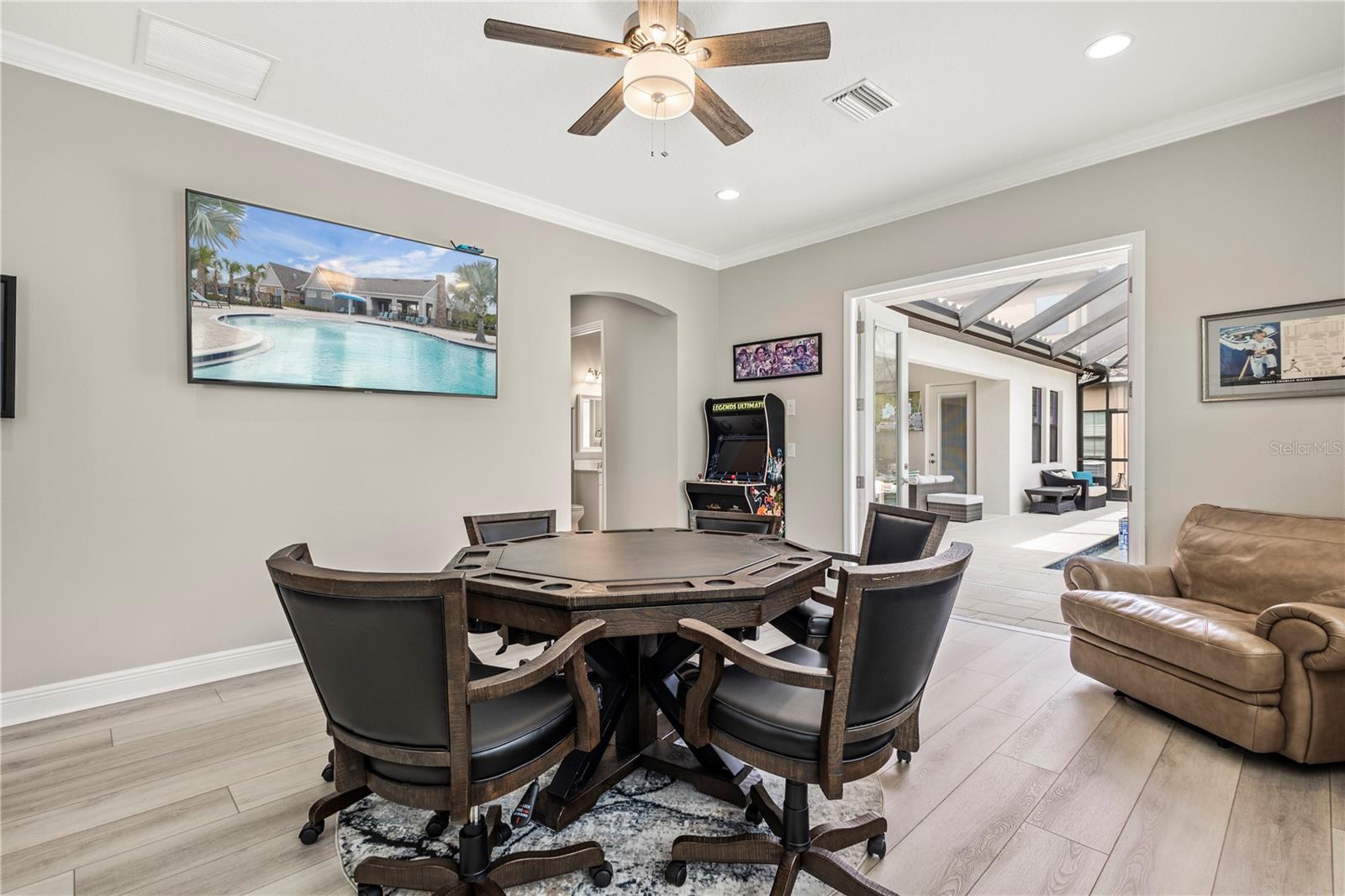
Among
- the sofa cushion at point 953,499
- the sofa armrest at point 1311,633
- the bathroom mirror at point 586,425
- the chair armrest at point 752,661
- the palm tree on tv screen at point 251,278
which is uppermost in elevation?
the palm tree on tv screen at point 251,278

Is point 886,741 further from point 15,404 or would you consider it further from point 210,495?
point 15,404

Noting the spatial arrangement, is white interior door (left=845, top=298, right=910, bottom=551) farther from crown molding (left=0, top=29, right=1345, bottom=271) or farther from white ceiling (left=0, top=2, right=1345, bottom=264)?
white ceiling (left=0, top=2, right=1345, bottom=264)

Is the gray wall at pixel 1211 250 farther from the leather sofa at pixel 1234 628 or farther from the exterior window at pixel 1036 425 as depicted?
the exterior window at pixel 1036 425

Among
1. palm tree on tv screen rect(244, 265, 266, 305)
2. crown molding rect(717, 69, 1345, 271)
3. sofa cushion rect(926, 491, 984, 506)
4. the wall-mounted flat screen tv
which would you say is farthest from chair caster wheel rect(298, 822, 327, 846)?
sofa cushion rect(926, 491, 984, 506)

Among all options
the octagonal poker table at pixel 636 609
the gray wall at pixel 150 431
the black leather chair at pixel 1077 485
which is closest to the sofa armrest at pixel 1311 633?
the octagonal poker table at pixel 636 609

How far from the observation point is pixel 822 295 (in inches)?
192

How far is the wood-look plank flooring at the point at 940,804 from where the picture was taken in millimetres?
1670

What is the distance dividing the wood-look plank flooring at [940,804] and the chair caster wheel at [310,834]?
25 mm

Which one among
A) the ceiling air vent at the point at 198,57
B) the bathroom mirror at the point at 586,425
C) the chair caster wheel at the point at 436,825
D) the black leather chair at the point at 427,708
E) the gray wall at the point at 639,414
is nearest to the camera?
the black leather chair at the point at 427,708

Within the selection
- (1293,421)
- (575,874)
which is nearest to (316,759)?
(575,874)

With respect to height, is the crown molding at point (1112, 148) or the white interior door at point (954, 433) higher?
the crown molding at point (1112, 148)

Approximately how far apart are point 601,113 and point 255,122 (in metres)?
2.01

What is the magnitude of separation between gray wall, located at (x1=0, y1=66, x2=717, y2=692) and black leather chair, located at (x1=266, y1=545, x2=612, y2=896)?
79.1 inches

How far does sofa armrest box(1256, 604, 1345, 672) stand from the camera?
207cm
